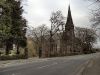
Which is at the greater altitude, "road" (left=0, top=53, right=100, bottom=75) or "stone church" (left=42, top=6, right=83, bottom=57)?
"stone church" (left=42, top=6, right=83, bottom=57)

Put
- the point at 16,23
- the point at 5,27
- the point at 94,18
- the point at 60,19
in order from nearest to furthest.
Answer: the point at 94,18, the point at 5,27, the point at 16,23, the point at 60,19

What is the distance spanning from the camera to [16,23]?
199ft

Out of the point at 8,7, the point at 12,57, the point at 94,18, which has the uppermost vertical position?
the point at 8,7

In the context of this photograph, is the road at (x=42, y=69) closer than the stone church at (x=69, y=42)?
Yes

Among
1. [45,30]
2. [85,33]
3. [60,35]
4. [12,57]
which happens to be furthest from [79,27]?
Answer: [12,57]

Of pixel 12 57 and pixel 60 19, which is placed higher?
pixel 60 19

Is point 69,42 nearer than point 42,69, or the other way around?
point 42,69

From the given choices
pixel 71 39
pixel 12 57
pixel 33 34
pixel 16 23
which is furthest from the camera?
pixel 71 39

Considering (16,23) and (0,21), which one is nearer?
(0,21)

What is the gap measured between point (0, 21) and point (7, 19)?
285 centimetres

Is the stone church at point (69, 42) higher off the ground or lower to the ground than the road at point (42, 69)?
higher

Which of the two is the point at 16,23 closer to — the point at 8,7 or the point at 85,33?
the point at 8,7

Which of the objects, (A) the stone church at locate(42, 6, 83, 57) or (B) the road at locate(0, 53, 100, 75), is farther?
(A) the stone church at locate(42, 6, 83, 57)

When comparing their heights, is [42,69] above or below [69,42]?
below
